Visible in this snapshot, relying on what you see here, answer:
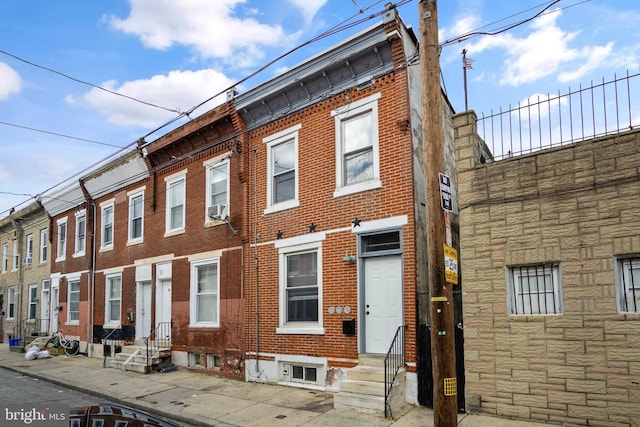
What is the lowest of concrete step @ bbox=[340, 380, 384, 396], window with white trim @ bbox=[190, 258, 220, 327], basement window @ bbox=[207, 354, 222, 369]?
basement window @ bbox=[207, 354, 222, 369]

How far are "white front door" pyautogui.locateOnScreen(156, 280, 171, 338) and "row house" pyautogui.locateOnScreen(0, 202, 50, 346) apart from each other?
1087cm

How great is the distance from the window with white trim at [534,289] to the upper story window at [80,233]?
19.8 meters

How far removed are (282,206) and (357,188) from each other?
8.37 feet

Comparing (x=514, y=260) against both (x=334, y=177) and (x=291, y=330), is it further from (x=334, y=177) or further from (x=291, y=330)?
(x=291, y=330)

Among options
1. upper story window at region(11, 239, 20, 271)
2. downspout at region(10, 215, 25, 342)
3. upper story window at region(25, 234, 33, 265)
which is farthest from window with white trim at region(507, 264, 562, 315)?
upper story window at region(11, 239, 20, 271)

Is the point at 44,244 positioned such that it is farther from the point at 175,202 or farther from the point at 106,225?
the point at 175,202

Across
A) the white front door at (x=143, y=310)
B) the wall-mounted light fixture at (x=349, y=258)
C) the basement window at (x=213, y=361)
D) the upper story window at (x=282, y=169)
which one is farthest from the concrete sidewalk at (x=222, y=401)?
the upper story window at (x=282, y=169)

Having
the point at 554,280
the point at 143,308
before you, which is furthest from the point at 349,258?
the point at 143,308

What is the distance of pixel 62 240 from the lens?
82.1 ft

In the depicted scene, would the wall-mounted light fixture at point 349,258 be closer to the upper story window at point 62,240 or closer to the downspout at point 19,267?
the upper story window at point 62,240

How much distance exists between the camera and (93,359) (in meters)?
19.9

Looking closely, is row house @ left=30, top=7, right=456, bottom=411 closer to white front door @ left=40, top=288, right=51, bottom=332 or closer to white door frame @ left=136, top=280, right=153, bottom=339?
white door frame @ left=136, top=280, right=153, bottom=339

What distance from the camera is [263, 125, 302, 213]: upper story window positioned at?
13.1 metres

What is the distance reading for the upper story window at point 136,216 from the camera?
19.1m
